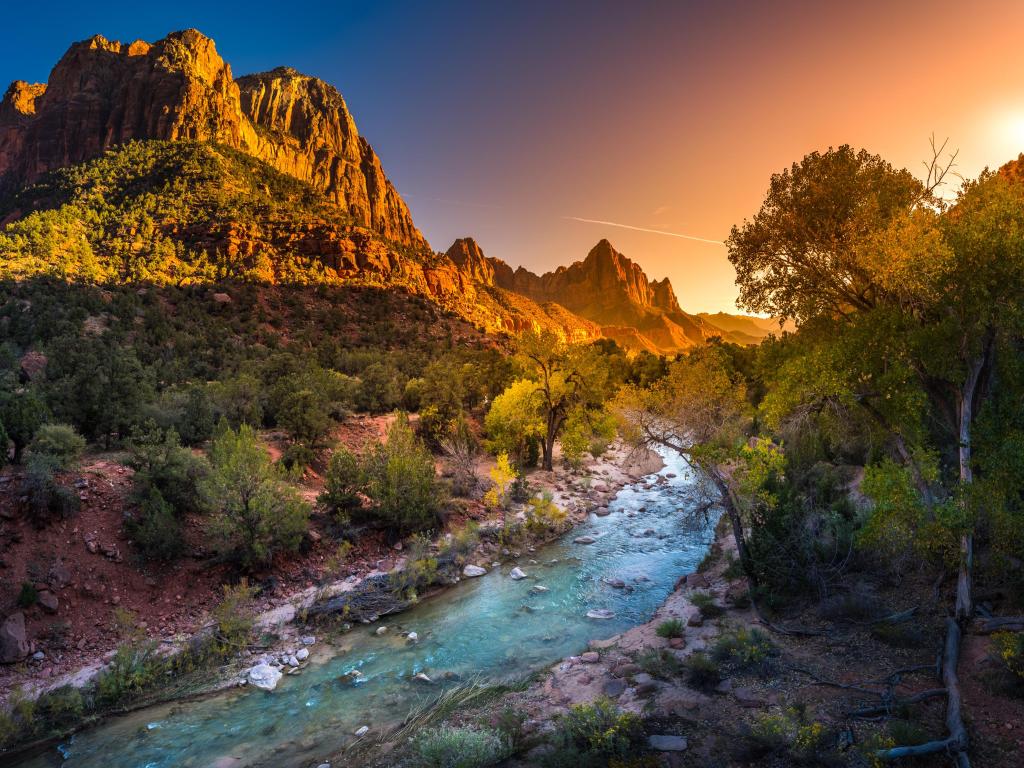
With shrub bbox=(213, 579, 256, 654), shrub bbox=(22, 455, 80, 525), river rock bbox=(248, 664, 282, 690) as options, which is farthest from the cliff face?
river rock bbox=(248, 664, 282, 690)

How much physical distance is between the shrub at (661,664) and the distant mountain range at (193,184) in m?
54.3

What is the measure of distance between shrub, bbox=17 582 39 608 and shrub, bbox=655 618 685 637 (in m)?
12.8

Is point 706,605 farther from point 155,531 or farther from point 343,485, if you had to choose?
point 155,531

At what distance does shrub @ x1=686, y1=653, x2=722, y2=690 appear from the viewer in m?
7.87

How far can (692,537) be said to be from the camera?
55.6ft

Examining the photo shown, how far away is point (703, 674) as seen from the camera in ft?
26.2

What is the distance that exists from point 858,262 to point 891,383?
6.87ft

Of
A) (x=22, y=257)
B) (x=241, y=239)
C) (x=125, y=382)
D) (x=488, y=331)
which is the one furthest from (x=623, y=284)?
(x=125, y=382)

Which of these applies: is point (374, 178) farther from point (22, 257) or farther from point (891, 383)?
point (891, 383)

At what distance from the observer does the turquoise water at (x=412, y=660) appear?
302 inches

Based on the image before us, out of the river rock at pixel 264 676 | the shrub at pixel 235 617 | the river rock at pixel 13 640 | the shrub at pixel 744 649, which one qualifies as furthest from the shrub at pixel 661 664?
the river rock at pixel 13 640

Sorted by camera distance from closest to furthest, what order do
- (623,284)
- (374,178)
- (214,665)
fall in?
(214,665) → (374,178) → (623,284)

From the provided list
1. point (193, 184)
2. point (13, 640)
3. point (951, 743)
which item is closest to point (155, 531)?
point (13, 640)

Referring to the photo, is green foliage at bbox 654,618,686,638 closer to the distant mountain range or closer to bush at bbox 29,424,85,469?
bush at bbox 29,424,85,469
